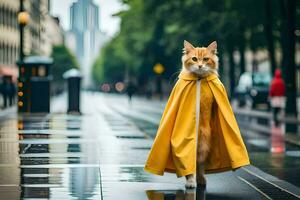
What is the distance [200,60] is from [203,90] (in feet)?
1.25

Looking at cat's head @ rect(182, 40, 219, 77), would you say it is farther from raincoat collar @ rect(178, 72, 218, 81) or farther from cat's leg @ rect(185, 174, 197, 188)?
cat's leg @ rect(185, 174, 197, 188)

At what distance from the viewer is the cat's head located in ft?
30.4

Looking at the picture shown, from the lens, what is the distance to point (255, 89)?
146 feet

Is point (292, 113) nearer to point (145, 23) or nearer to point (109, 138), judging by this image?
point (109, 138)

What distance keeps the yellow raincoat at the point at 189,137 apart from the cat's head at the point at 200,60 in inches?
4.8

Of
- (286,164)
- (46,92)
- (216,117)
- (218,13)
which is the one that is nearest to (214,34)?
(218,13)

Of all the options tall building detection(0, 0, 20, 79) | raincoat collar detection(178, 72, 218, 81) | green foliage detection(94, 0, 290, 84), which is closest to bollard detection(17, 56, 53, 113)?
green foliage detection(94, 0, 290, 84)

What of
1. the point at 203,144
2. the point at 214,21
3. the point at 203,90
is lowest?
the point at 203,144

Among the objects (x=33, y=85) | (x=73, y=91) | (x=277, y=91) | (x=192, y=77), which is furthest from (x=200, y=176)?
(x=73, y=91)

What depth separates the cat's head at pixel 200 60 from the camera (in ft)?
30.4

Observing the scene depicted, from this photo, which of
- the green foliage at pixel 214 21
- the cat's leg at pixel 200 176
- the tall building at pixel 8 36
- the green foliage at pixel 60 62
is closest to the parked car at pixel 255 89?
the green foliage at pixel 214 21

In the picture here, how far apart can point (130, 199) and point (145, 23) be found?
176 ft

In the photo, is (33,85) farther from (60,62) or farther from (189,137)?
(60,62)

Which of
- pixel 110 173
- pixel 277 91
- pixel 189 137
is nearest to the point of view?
pixel 189 137
